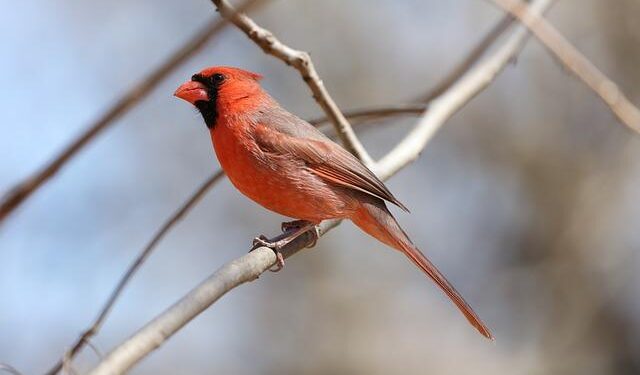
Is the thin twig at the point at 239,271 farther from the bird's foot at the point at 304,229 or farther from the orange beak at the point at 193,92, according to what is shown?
the orange beak at the point at 193,92

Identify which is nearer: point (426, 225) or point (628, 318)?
point (628, 318)

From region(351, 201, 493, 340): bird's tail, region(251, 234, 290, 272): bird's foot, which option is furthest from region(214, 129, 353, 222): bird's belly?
region(251, 234, 290, 272): bird's foot

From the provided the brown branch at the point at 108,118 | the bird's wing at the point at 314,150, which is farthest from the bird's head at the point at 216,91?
the brown branch at the point at 108,118

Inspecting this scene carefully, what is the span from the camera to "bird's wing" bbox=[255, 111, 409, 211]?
314 centimetres

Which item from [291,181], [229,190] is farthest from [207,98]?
[229,190]

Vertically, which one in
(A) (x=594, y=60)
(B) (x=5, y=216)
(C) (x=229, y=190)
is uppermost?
(A) (x=594, y=60)

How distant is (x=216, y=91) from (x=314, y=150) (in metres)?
0.41

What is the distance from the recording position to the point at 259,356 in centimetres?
749

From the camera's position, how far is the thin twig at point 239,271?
4.28ft

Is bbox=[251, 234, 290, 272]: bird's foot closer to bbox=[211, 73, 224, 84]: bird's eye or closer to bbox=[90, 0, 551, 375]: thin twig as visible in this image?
bbox=[90, 0, 551, 375]: thin twig

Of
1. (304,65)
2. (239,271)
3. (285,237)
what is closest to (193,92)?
(285,237)

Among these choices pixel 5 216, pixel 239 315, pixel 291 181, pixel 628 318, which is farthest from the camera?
pixel 239 315

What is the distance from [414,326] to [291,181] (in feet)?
14.8

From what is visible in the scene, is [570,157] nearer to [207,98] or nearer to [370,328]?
[370,328]
